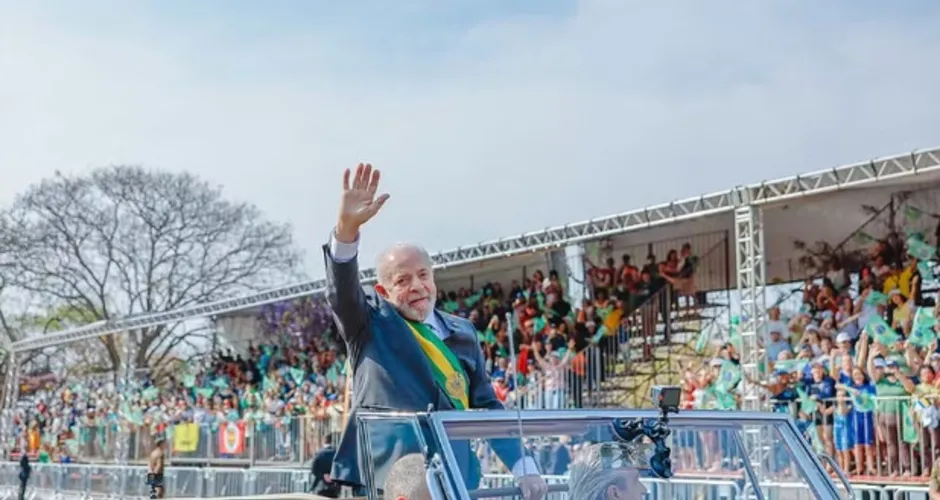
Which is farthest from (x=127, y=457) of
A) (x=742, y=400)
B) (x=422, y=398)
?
(x=422, y=398)

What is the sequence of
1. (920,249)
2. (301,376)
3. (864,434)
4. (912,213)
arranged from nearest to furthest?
1. (864,434)
2. (920,249)
3. (912,213)
4. (301,376)

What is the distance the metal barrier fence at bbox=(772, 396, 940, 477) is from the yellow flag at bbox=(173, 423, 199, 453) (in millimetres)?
12823

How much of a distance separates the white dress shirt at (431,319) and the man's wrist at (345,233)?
1 cm

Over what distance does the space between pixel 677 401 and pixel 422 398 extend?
3.06 ft

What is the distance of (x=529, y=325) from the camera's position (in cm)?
1730

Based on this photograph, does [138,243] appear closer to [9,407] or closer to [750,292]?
[9,407]

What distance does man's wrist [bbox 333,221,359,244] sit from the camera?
149 inches

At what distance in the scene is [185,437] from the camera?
21.4 meters

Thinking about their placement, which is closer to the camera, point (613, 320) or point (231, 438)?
point (613, 320)

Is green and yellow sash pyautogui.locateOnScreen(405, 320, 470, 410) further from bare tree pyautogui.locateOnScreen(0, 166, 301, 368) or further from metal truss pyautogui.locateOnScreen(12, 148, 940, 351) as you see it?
bare tree pyautogui.locateOnScreen(0, 166, 301, 368)

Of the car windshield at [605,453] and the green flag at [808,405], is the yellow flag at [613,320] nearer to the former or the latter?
the green flag at [808,405]

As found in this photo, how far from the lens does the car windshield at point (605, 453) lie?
10.6 ft

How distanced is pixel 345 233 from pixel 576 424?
40.3 inches

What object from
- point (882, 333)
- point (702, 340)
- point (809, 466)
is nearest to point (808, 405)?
point (882, 333)
